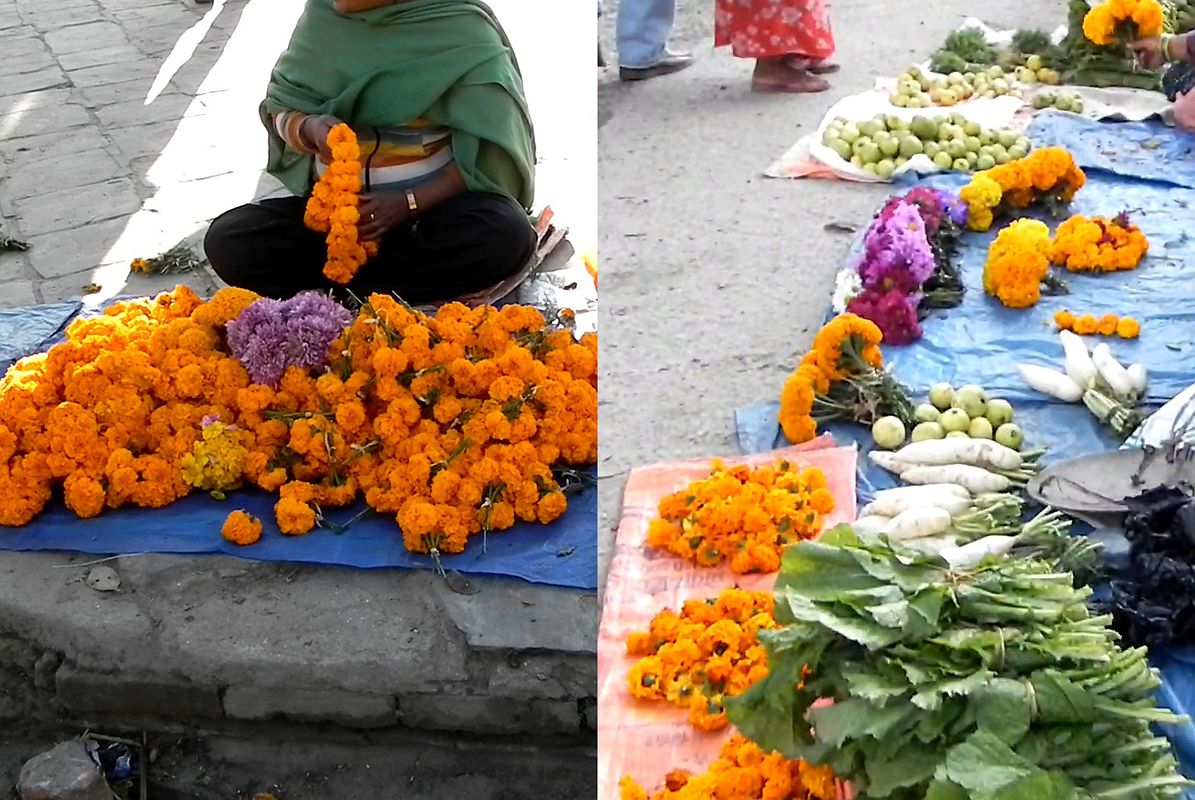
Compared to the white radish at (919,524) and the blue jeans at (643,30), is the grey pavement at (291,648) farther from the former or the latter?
the blue jeans at (643,30)

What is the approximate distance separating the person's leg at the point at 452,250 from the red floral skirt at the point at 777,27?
2.58 meters

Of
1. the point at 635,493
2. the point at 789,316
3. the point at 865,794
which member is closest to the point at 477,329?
the point at 635,493

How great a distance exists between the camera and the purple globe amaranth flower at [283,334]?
9.55 feet

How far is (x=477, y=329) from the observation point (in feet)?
9.89

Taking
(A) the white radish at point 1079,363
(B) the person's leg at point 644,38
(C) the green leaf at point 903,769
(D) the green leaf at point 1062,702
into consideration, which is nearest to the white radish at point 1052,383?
(A) the white radish at point 1079,363

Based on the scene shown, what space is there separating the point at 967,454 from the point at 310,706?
1.56 m

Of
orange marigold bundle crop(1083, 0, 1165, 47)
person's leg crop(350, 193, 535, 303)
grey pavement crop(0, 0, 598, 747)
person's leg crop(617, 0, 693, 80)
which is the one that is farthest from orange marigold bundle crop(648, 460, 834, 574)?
person's leg crop(617, 0, 693, 80)

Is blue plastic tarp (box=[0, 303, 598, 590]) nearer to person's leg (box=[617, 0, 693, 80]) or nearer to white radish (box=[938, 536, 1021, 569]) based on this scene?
white radish (box=[938, 536, 1021, 569])

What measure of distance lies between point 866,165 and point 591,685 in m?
2.82

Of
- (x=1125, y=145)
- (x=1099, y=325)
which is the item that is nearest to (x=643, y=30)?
(x=1125, y=145)

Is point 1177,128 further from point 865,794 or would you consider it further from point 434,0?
point 865,794

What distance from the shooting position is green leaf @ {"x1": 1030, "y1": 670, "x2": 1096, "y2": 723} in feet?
5.82

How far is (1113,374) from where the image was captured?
3.19m

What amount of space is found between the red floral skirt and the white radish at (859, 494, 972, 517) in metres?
3.34
